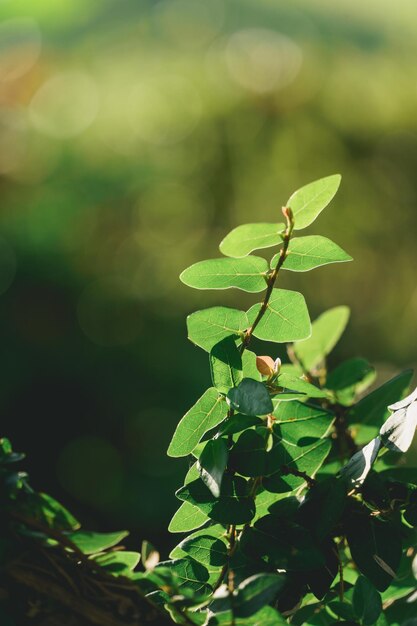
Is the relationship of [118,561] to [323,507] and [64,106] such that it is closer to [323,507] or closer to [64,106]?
[323,507]

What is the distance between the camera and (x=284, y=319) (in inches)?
14.6

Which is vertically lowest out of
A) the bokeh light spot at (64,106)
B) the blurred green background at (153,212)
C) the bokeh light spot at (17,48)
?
the blurred green background at (153,212)

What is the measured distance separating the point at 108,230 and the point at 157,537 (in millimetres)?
1164

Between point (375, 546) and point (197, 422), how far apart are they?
0.35 feet

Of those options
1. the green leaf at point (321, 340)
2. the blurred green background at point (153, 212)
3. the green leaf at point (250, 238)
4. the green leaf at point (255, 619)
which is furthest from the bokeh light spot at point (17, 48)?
the green leaf at point (255, 619)

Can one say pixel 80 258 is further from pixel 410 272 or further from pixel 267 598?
pixel 267 598

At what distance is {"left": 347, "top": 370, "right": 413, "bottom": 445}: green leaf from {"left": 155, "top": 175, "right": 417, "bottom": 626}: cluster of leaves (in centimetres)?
6

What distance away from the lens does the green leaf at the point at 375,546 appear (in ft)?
1.14

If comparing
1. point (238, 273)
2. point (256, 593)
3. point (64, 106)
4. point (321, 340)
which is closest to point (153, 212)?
point (64, 106)

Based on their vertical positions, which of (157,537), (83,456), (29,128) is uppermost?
(29,128)

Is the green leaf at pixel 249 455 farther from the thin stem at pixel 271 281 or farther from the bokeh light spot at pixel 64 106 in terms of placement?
the bokeh light spot at pixel 64 106

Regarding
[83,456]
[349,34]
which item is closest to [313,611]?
[83,456]

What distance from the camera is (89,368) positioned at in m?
2.41

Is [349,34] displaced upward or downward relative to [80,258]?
upward
